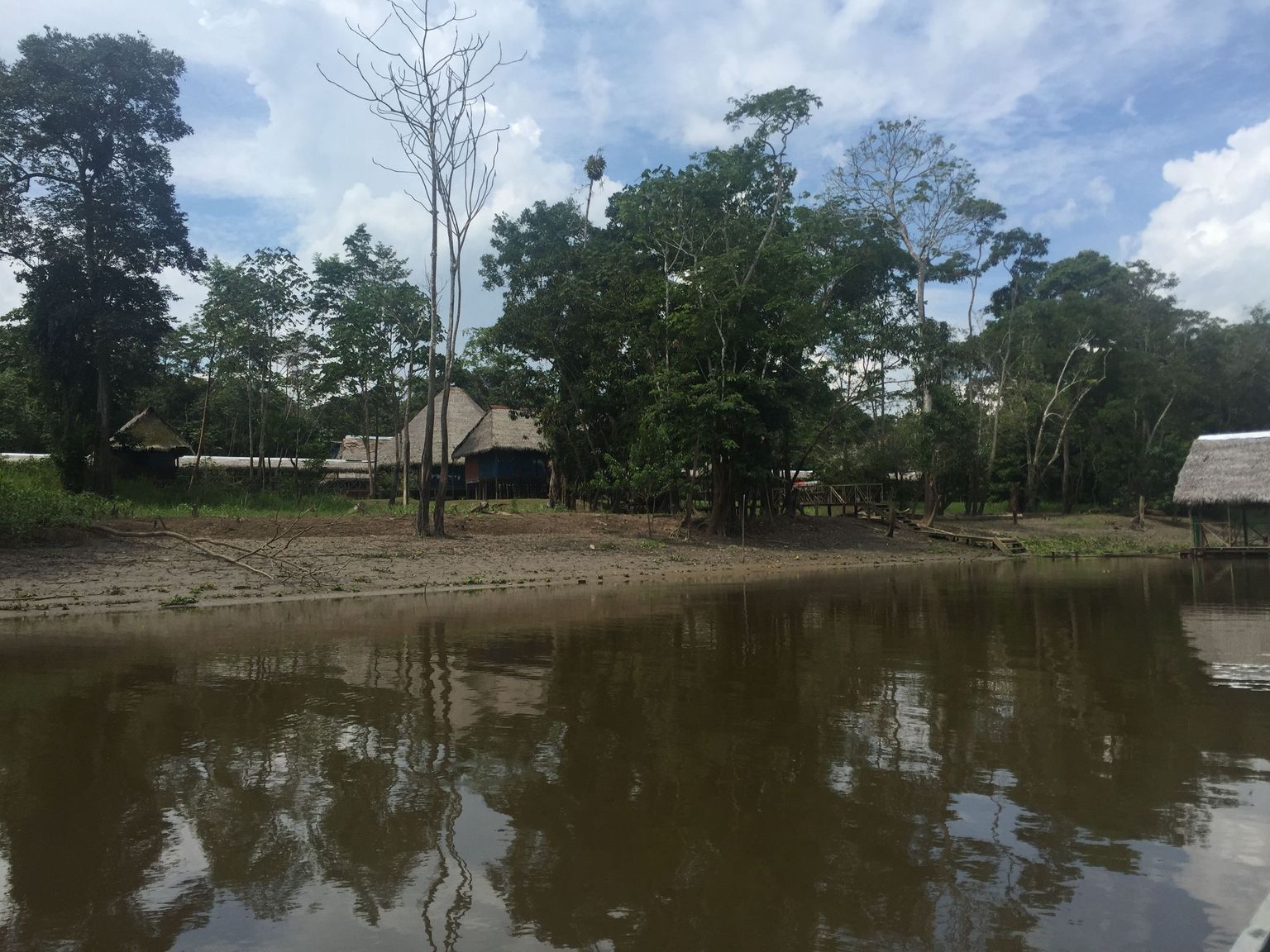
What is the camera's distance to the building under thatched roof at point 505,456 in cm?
4184

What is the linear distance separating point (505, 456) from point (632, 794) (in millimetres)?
37311

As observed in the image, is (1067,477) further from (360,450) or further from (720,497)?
(360,450)

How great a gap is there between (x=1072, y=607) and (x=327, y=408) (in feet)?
128

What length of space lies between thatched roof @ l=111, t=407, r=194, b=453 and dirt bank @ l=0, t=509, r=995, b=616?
56.6 ft

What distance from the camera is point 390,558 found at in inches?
807

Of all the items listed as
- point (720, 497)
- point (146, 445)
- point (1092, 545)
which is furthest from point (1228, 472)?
point (146, 445)

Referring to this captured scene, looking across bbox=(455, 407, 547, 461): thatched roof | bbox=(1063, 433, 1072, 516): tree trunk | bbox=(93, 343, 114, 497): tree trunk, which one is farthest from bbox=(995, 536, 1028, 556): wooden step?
bbox=(93, 343, 114, 497): tree trunk

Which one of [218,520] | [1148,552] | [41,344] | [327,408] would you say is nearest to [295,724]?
[218,520]

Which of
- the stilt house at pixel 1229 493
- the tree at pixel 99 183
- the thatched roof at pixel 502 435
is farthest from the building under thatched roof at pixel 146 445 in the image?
the stilt house at pixel 1229 493

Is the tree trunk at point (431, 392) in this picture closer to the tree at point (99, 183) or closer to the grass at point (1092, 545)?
the tree at point (99, 183)

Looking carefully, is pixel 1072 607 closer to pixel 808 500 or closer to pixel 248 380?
pixel 808 500

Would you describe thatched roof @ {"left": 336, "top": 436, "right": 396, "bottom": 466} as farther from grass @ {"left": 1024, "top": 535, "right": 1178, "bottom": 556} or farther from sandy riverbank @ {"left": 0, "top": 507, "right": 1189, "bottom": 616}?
grass @ {"left": 1024, "top": 535, "right": 1178, "bottom": 556}

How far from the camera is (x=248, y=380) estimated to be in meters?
38.5

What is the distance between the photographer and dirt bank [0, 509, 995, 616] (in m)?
15.9
